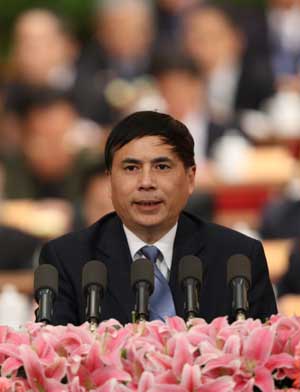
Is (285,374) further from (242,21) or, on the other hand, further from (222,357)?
(242,21)

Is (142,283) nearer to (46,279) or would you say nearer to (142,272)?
(142,272)

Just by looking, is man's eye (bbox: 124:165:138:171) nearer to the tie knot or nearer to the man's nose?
the man's nose

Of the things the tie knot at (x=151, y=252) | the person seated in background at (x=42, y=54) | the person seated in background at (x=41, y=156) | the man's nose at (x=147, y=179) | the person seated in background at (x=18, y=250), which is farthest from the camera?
the person seated in background at (x=42, y=54)

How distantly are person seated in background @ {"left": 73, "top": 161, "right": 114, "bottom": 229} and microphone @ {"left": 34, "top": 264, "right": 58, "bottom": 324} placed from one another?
3.79 metres

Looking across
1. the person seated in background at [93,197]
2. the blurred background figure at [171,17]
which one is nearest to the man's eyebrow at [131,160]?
the person seated in background at [93,197]

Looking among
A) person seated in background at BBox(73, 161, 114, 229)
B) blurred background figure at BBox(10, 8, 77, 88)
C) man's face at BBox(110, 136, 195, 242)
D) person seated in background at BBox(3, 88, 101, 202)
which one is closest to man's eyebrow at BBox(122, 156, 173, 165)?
man's face at BBox(110, 136, 195, 242)

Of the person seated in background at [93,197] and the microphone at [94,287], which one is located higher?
→ the person seated in background at [93,197]

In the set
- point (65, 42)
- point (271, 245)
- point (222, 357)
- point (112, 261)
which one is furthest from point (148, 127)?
point (65, 42)

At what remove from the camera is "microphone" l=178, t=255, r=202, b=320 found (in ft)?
11.7

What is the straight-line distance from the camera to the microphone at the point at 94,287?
3527 millimetres

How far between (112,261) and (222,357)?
596 millimetres

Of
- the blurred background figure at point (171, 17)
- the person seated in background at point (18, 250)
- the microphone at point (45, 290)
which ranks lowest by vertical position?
the microphone at point (45, 290)

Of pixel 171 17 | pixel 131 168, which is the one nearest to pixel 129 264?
pixel 131 168

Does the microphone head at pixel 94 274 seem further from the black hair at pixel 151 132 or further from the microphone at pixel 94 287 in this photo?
the black hair at pixel 151 132
